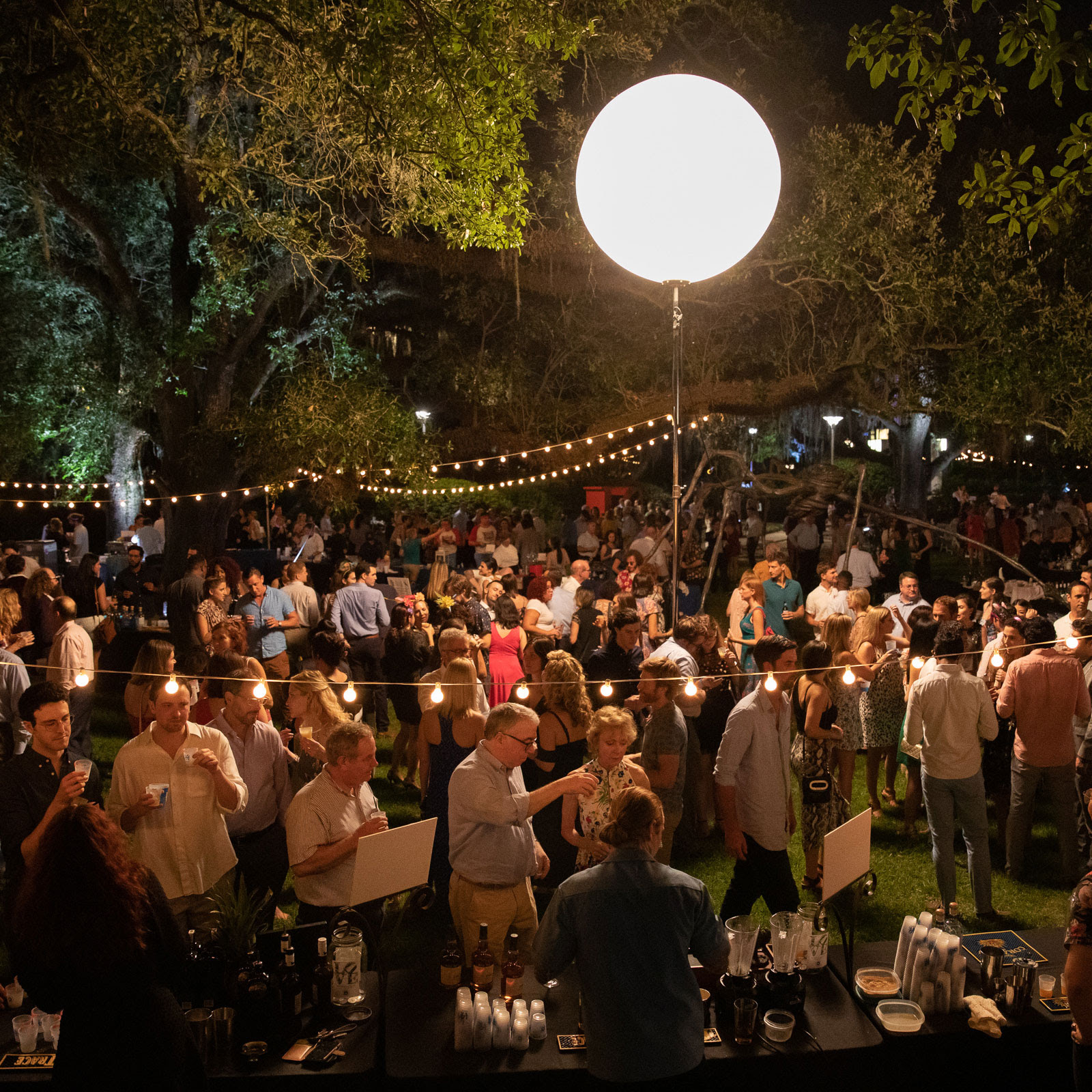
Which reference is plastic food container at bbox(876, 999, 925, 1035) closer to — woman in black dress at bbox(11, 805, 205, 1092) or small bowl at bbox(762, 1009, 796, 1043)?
small bowl at bbox(762, 1009, 796, 1043)

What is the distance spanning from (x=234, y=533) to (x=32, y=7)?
414 inches

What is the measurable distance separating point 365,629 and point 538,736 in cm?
355

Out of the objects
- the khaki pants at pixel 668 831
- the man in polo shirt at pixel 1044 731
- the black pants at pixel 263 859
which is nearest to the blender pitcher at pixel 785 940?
the khaki pants at pixel 668 831

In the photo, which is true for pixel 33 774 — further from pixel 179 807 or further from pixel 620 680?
pixel 620 680

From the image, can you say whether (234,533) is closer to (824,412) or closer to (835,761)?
(835,761)

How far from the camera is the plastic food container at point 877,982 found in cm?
377

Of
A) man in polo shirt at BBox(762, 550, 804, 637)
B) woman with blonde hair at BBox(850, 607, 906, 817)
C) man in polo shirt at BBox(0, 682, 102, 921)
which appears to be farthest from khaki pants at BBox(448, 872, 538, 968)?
man in polo shirt at BBox(762, 550, 804, 637)

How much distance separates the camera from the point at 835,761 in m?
6.76

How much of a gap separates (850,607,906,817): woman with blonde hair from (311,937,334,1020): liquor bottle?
400cm

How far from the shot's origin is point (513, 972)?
12.0ft

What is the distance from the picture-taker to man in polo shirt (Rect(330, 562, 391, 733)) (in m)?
8.64

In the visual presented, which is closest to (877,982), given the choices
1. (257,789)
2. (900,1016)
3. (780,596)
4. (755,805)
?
(900,1016)

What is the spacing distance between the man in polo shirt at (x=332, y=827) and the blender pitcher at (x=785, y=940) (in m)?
1.56

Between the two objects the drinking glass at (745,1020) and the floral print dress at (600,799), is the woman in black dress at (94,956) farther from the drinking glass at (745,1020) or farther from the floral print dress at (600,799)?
the floral print dress at (600,799)
